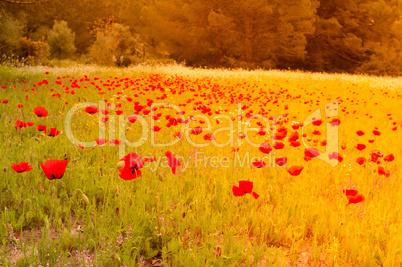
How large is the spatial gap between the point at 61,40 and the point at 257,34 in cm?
2077

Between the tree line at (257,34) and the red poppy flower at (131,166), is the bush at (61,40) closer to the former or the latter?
the tree line at (257,34)

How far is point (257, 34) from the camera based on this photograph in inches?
1061

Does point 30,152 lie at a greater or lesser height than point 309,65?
lesser

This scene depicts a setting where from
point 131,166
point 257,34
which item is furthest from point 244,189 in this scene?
point 257,34

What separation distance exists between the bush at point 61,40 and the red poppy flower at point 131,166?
36700 mm

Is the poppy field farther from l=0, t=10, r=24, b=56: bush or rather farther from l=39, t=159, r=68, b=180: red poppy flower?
l=0, t=10, r=24, b=56: bush

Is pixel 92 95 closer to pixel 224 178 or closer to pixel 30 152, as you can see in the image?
pixel 30 152

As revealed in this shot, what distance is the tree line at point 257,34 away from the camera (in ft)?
78.5

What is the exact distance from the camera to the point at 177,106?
6113 mm

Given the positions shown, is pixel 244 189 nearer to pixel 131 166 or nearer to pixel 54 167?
pixel 131 166

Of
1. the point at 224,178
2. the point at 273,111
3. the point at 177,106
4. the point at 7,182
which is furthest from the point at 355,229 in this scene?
the point at 273,111

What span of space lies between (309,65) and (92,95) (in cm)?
2786

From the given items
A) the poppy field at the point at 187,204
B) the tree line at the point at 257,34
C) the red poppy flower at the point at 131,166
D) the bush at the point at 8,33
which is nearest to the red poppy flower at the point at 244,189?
the poppy field at the point at 187,204

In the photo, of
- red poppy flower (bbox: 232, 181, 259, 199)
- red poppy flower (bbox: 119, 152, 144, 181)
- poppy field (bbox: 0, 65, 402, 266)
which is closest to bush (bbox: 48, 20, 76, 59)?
poppy field (bbox: 0, 65, 402, 266)
